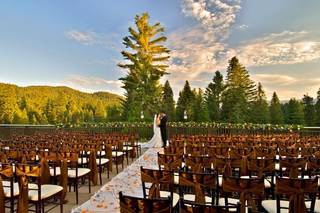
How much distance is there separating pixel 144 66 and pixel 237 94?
42.5 feet

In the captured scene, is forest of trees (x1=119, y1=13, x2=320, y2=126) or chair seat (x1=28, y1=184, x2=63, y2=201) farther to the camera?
forest of trees (x1=119, y1=13, x2=320, y2=126)

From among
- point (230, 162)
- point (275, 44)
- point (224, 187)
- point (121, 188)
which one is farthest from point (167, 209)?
point (275, 44)

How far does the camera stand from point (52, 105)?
5438cm

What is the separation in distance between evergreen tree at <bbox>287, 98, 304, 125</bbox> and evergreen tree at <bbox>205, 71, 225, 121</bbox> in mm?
9641

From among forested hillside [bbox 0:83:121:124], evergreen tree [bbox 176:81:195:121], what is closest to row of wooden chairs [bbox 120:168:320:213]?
evergreen tree [bbox 176:81:195:121]

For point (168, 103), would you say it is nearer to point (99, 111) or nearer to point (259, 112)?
point (259, 112)

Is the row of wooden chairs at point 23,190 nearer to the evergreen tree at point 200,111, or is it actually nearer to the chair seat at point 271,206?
the chair seat at point 271,206

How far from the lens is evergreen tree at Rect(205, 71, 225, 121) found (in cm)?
3922

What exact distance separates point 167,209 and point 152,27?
3440 centimetres

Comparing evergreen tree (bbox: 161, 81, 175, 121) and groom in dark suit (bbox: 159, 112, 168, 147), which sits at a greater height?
evergreen tree (bbox: 161, 81, 175, 121)

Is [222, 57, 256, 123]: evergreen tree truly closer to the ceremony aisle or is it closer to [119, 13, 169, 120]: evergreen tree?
[119, 13, 169, 120]: evergreen tree

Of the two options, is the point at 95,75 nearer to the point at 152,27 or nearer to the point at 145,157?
the point at 152,27

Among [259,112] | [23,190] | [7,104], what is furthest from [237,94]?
[23,190]

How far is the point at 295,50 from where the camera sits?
27.9m
